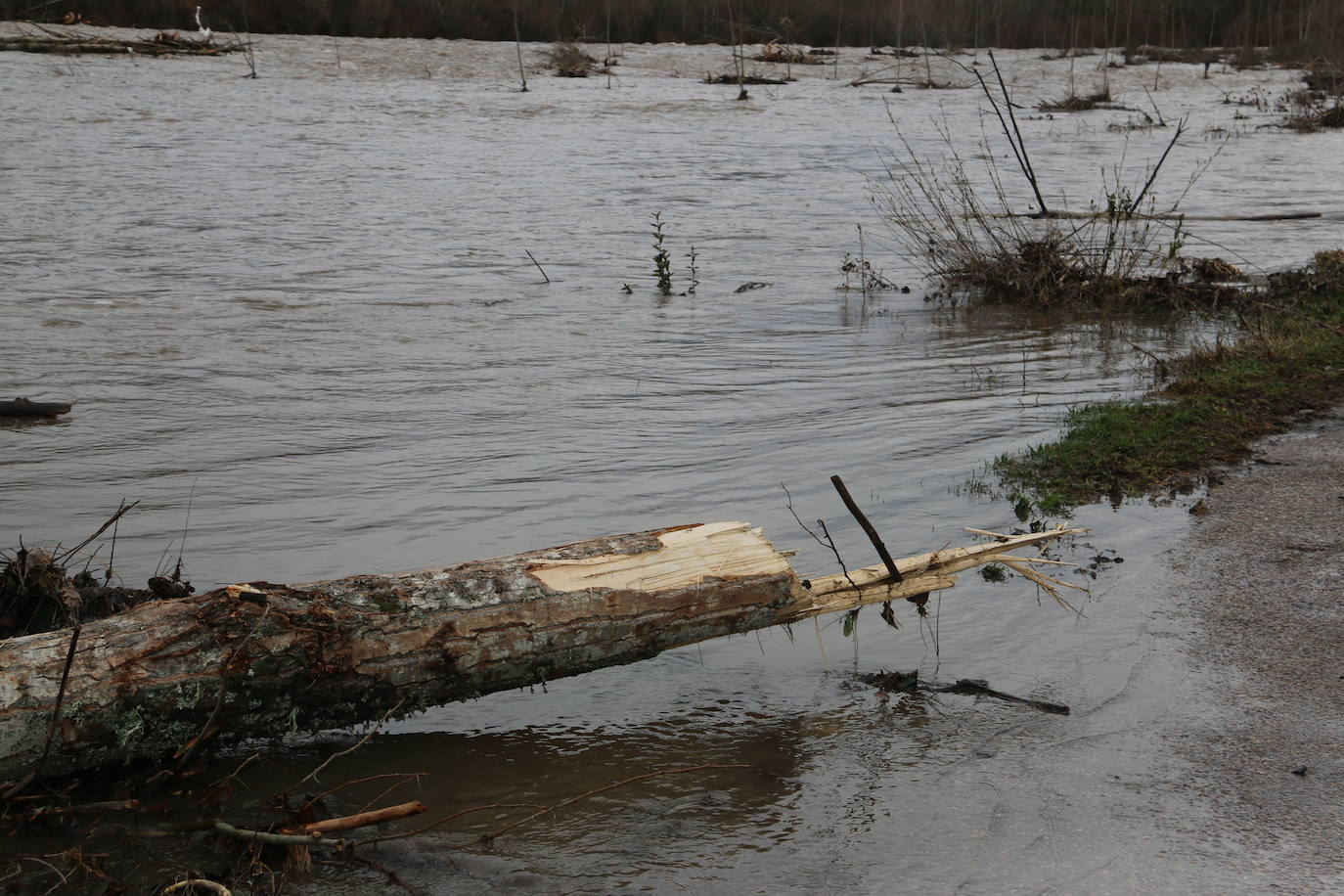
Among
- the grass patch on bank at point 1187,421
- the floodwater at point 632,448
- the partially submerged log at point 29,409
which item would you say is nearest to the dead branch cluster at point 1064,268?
the floodwater at point 632,448

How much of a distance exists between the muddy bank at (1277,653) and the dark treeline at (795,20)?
3346cm

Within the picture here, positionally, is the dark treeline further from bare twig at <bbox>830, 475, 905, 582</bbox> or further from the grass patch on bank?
bare twig at <bbox>830, 475, 905, 582</bbox>

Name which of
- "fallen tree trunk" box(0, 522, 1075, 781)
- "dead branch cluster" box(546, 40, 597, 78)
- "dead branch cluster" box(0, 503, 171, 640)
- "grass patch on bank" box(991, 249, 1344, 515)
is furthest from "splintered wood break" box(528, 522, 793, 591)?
"dead branch cluster" box(546, 40, 597, 78)

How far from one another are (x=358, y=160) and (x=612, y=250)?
8276 mm

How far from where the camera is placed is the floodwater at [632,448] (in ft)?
11.2

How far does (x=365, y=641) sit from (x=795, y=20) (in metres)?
42.1

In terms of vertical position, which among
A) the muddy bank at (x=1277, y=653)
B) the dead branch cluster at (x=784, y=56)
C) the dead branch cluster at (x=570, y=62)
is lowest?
the muddy bank at (x=1277, y=653)

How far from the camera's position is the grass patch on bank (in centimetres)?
614

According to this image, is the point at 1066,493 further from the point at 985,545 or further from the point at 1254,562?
the point at 985,545

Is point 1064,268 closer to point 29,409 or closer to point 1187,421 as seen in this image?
point 1187,421

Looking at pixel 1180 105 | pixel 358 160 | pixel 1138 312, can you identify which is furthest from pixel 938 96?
pixel 1138 312

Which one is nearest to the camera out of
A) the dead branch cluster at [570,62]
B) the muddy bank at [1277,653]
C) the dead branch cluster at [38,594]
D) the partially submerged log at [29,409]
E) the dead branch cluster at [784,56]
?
the muddy bank at [1277,653]

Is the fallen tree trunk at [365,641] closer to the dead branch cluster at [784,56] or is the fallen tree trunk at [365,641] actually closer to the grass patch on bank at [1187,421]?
the grass patch on bank at [1187,421]

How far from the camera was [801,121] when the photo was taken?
92.2 ft
